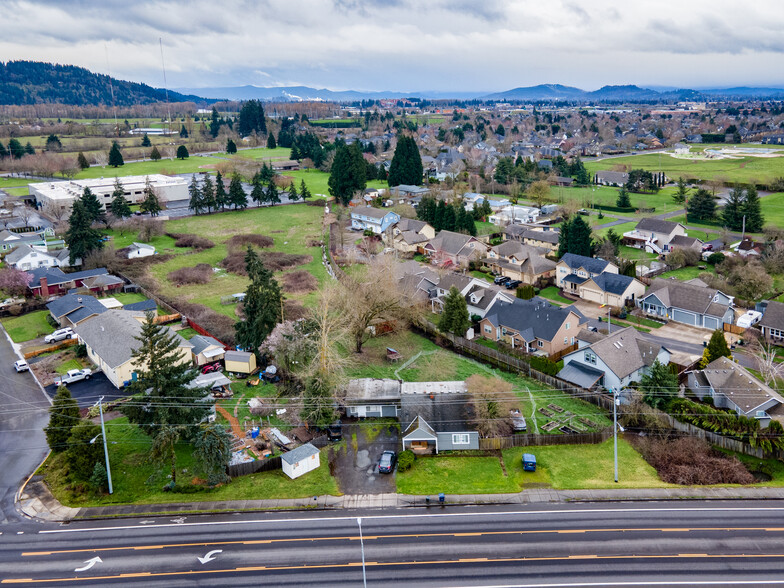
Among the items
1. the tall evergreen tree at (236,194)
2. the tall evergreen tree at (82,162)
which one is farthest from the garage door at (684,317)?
the tall evergreen tree at (82,162)

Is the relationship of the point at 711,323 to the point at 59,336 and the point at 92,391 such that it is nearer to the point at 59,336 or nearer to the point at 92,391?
the point at 92,391

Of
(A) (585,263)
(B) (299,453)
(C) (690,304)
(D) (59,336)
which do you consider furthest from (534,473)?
(D) (59,336)

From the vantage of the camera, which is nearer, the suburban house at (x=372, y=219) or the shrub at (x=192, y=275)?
the shrub at (x=192, y=275)

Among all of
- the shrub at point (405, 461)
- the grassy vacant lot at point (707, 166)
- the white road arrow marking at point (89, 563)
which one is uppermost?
the grassy vacant lot at point (707, 166)

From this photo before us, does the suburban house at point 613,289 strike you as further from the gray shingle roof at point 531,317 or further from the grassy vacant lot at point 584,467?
the grassy vacant lot at point 584,467

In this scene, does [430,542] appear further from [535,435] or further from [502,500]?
[535,435]

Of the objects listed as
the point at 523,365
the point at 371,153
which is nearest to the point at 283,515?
the point at 523,365
